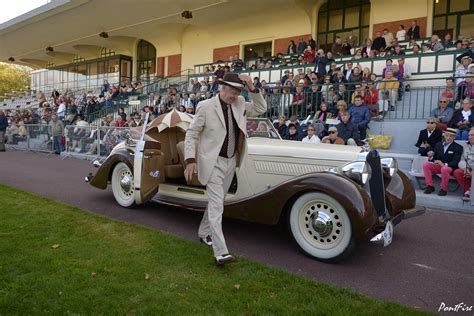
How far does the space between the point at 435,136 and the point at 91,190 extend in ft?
24.1

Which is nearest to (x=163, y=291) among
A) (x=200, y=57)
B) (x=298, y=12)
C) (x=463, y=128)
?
(x=463, y=128)

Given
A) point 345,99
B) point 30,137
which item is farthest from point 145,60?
point 345,99

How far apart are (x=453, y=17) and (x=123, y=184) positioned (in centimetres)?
1452

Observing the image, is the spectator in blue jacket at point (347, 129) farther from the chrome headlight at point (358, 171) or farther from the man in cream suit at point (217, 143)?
the man in cream suit at point (217, 143)

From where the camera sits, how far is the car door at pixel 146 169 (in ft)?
18.8

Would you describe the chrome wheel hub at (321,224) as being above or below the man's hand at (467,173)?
below

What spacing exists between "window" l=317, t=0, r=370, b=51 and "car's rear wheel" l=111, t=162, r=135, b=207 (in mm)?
14140

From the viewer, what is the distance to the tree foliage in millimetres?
64875

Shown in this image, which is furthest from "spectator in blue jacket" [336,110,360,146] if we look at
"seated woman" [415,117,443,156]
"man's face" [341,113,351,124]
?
"seated woman" [415,117,443,156]

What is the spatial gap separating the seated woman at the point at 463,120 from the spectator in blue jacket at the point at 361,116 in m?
1.93

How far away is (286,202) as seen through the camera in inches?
178

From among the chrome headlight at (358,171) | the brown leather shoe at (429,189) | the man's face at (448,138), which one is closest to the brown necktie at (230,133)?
the chrome headlight at (358,171)

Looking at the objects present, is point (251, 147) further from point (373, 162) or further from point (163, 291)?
point (163, 291)

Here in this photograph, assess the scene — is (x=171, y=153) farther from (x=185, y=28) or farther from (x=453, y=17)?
(x=185, y=28)
